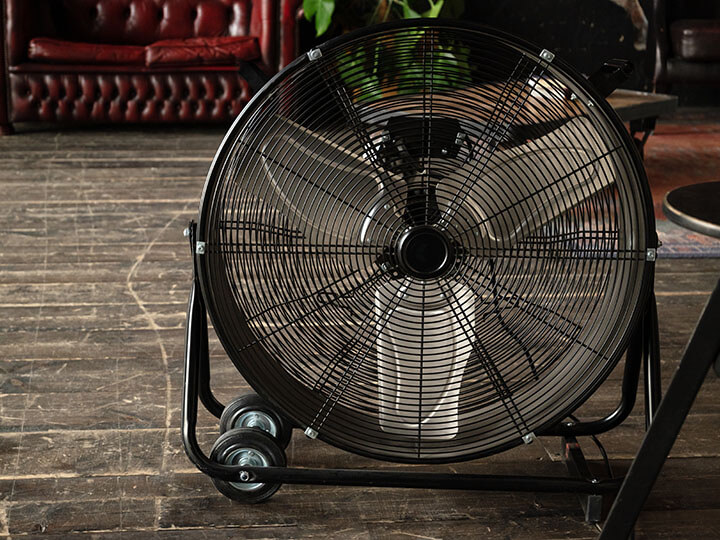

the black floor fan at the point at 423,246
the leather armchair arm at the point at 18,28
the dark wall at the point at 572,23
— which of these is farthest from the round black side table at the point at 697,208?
the dark wall at the point at 572,23

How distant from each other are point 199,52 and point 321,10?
2.21ft

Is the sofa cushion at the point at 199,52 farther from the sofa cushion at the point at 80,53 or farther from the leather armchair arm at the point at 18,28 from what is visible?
the leather armchair arm at the point at 18,28

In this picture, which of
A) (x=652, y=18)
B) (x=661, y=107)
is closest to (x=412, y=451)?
(x=661, y=107)

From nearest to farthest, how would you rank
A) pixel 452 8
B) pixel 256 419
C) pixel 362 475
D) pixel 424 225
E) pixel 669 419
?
pixel 669 419 < pixel 424 225 < pixel 362 475 < pixel 256 419 < pixel 452 8

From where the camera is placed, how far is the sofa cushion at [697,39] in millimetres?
4969

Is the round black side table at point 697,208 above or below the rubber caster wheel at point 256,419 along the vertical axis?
above

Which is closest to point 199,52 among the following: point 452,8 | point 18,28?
point 18,28

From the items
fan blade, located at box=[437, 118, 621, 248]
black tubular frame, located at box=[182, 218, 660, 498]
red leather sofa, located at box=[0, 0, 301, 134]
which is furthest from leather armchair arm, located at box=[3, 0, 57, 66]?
fan blade, located at box=[437, 118, 621, 248]

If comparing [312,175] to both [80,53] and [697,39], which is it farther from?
[697,39]

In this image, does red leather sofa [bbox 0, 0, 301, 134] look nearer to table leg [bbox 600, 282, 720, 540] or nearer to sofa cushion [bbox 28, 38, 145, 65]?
sofa cushion [bbox 28, 38, 145, 65]

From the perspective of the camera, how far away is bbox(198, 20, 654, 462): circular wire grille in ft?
4.26

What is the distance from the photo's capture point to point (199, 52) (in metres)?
4.70

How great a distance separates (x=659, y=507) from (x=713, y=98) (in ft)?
15.8

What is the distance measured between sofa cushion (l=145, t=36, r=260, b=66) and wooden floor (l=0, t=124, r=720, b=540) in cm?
181
